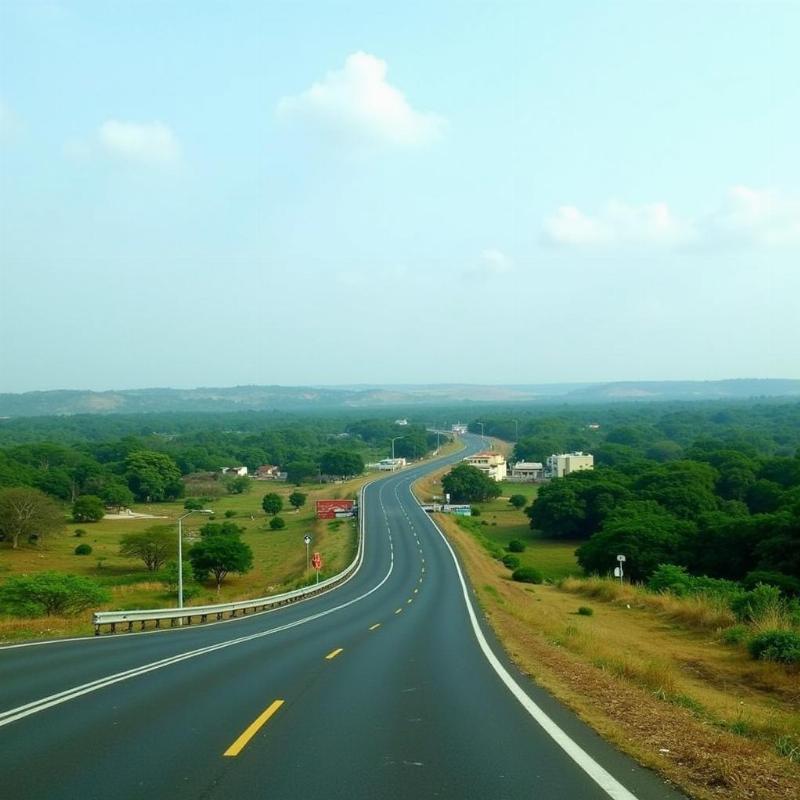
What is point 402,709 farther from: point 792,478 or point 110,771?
point 792,478

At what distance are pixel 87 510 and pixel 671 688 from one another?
279 ft

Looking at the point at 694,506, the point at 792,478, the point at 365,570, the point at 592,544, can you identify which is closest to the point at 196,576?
the point at 365,570

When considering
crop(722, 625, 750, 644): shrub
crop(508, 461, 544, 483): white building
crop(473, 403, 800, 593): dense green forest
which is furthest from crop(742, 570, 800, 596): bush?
crop(508, 461, 544, 483): white building

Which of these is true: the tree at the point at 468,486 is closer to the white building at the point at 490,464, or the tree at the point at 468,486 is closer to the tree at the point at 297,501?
the tree at the point at 297,501

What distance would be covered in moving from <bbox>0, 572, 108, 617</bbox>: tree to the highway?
18832 mm

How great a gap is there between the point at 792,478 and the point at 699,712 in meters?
86.0

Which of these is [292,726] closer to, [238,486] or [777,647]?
→ [777,647]

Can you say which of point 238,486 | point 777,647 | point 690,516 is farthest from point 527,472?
point 777,647

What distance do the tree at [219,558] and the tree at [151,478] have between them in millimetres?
62648

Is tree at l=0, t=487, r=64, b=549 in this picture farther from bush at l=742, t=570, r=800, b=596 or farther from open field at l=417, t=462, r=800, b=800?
bush at l=742, t=570, r=800, b=596

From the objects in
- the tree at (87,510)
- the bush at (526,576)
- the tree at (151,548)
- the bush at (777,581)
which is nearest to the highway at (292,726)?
the bush at (777,581)

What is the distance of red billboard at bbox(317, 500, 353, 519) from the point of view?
287ft

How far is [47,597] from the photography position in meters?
38.5

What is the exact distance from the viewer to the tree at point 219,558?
185 feet
